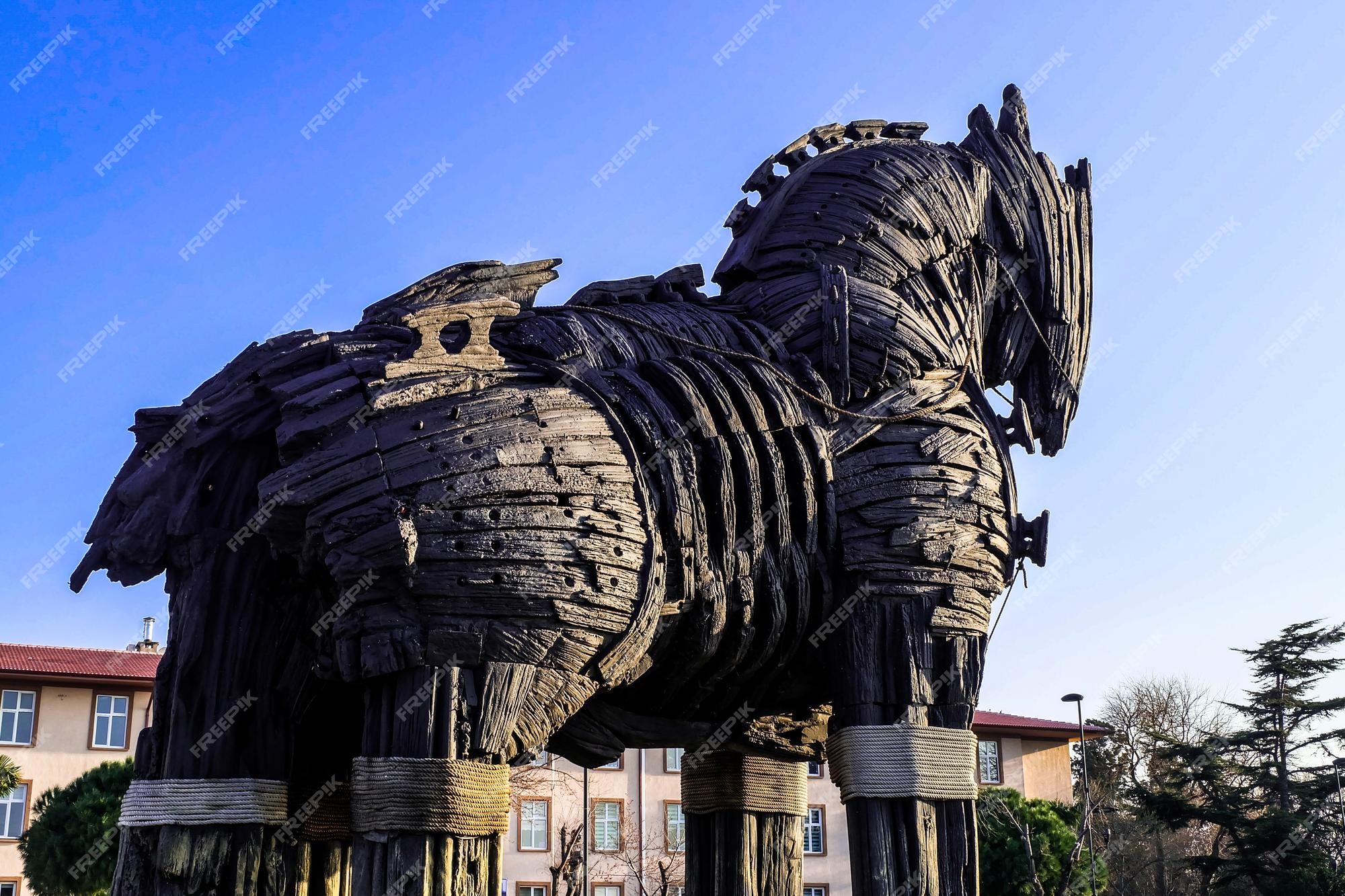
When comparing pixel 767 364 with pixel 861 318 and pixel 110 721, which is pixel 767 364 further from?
pixel 110 721

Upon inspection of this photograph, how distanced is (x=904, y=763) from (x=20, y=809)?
25.1 m

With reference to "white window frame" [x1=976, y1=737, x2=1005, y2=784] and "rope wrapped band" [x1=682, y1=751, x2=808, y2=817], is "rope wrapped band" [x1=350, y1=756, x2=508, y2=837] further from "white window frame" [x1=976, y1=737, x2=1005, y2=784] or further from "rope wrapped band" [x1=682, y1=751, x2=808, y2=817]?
"white window frame" [x1=976, y1=737, x2=1005, y2=784]

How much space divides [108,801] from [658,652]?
48.2 feet

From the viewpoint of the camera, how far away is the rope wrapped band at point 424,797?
490cm

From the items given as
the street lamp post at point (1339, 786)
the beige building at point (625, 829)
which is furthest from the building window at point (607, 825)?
the street lamp post at point (1339, 786)

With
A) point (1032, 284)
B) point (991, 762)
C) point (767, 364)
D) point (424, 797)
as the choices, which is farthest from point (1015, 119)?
point (991, 762)

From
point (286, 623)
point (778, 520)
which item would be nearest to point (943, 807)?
point (778, 520)

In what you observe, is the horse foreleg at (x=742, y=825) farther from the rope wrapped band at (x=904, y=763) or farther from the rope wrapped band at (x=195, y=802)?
the rope wrapped band at (x=195, y=802)

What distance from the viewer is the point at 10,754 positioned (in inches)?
1018

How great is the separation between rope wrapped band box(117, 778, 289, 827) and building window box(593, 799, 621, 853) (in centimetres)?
2463

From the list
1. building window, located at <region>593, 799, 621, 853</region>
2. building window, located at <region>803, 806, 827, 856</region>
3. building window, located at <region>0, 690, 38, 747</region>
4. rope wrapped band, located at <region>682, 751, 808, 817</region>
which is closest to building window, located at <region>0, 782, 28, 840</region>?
building window, located at <region>0, 690, 38, 747</region>

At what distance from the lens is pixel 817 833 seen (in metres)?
30.6

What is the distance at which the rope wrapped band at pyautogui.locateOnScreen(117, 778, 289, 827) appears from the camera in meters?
5.62

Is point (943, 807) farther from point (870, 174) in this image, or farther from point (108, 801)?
point (108, 801)
